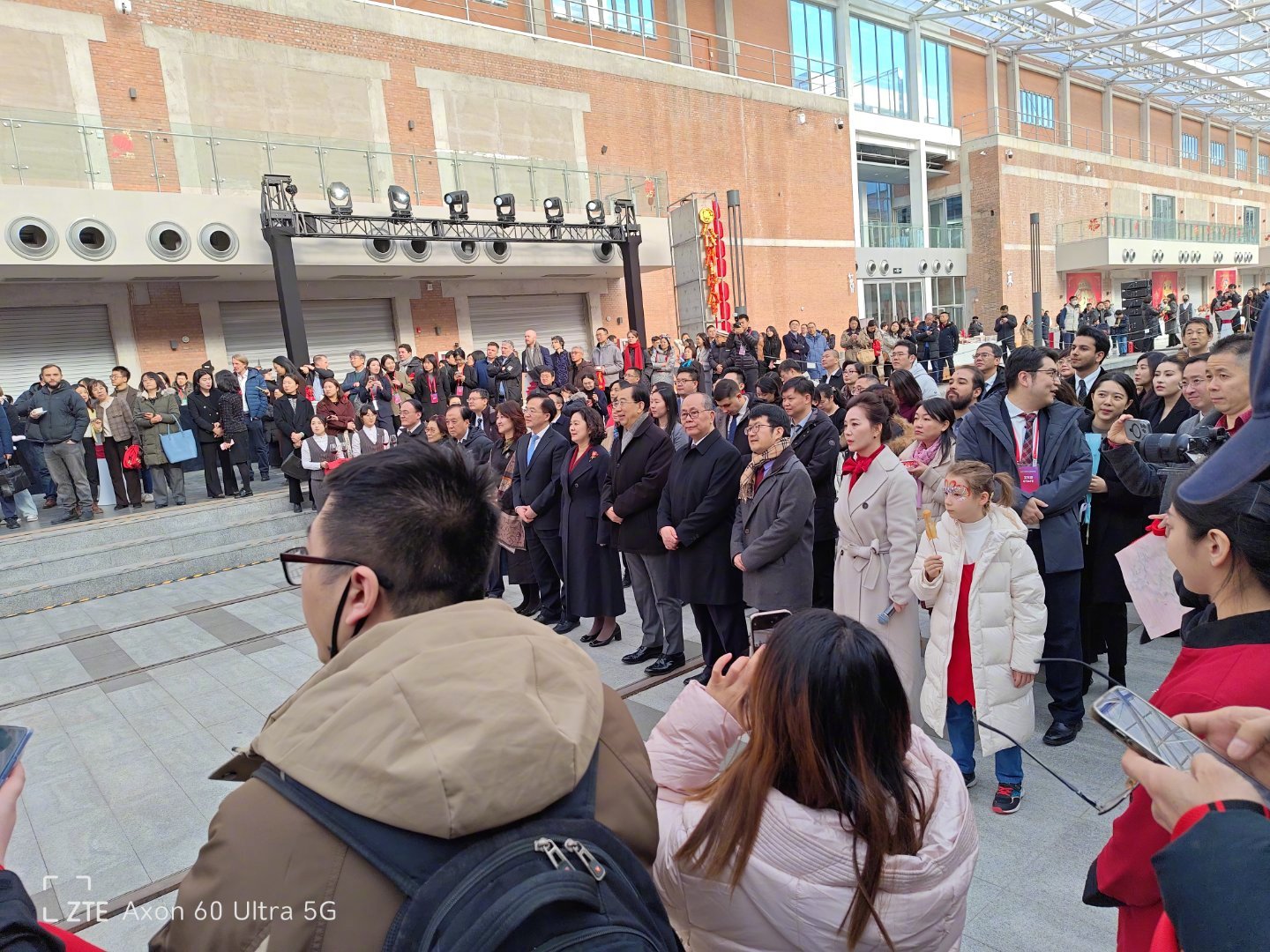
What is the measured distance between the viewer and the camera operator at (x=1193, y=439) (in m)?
3.00

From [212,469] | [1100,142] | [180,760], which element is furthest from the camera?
[1100,142]

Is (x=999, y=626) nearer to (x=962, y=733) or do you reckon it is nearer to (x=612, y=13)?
(x=962, y=733)

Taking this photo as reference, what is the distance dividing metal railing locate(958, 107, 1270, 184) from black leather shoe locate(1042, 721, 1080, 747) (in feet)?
116

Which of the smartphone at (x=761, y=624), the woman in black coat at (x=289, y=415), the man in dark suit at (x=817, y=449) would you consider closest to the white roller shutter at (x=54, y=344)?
the woman in black coat at (x=289, y=415)

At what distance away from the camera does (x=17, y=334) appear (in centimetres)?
1420

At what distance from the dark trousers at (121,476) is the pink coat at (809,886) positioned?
36.4 ft

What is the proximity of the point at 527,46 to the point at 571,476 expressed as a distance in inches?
715

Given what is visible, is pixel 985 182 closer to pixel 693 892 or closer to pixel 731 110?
pixel 731 110

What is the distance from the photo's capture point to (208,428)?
1067 centimetres

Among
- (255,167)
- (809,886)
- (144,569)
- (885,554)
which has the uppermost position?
(255,167)

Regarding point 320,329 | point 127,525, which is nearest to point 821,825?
point 127,525

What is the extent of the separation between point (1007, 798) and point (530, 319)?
61.3 ft

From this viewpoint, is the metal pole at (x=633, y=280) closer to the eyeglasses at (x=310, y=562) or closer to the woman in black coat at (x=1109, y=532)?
the woman in black coat at (x=1109, y=532)

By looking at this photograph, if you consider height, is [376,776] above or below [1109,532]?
above
